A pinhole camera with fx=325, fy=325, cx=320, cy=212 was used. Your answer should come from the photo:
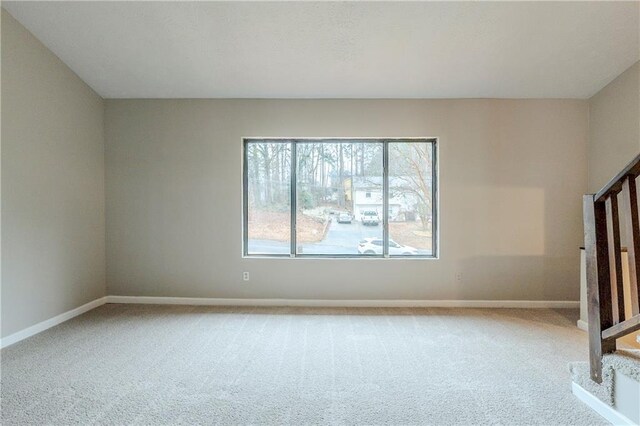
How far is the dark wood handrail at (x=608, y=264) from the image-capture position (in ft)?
5.95

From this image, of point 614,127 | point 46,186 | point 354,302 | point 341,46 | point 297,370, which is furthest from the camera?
point 354,302

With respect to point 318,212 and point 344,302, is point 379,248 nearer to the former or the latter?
point 344,302

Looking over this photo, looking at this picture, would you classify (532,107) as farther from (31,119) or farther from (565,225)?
(31,119)

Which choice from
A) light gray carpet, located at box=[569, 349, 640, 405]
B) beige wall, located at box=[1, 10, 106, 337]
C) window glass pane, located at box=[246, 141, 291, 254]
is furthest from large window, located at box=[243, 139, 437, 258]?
light gray carpet, located at box=[569, 349, 640, 405]

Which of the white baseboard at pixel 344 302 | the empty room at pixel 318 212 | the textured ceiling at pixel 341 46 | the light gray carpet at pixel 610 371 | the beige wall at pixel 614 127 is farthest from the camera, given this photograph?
the white baseboard at pixel 344 302

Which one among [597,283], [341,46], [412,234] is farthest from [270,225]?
[597,283]

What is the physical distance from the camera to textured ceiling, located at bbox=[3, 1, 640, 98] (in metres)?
2.96

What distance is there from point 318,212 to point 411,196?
1.25 metres

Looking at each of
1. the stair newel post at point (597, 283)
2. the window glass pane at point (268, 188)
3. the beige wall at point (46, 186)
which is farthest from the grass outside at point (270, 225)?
the stair newel post at point (597, 283)

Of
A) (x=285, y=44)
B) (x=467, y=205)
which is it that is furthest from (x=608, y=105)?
(x=285, y=44)

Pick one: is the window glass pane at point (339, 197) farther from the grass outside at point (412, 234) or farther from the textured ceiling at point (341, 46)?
the textured ceiling at point (341, 46)

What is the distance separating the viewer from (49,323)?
342cm

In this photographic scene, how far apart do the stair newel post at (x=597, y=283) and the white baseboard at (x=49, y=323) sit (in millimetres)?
4630

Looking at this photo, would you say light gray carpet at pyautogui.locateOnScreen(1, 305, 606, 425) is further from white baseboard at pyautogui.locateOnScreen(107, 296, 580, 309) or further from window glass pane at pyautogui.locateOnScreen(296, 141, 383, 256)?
window glass pane at pyautogui.locateOnScreen(296, 141, 383, 256)
